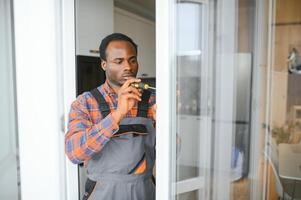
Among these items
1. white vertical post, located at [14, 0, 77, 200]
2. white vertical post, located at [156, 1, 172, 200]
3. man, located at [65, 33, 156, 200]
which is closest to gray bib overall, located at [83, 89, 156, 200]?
man, located at [65, 33, 156, 200]

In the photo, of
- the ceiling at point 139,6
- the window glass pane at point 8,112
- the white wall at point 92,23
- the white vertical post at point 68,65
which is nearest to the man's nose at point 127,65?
the white vertical post at point 68,65

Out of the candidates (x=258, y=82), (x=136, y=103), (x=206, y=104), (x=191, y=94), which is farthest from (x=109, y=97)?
(x=258, y=82)

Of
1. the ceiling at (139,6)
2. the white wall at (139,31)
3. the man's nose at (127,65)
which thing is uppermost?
the ceiling at (139,6)

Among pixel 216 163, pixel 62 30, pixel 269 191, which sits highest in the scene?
pixel 62 30

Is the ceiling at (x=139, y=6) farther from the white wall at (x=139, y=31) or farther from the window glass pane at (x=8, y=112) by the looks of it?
the window glass pane at (x=8, y=112)

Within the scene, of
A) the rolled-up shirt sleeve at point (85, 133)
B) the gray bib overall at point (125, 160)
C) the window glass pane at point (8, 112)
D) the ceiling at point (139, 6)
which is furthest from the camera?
the ceiling at point (139, 6)

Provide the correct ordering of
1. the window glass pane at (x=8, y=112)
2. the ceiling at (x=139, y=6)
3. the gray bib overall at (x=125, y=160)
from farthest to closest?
1. the ceiling at (x=139, y=6)
2. the window glass pane at (x=8, y=112)
3. the gray bib overall at (x=125, y=160)

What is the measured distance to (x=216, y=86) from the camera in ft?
5.48

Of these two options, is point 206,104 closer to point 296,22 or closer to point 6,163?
point 296,22

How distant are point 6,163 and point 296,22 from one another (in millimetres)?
1991

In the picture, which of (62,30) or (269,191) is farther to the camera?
(269,191)

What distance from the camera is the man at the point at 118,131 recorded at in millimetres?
1216

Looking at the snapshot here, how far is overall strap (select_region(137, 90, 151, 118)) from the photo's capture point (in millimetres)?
1229

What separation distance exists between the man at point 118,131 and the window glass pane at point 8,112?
664mm
